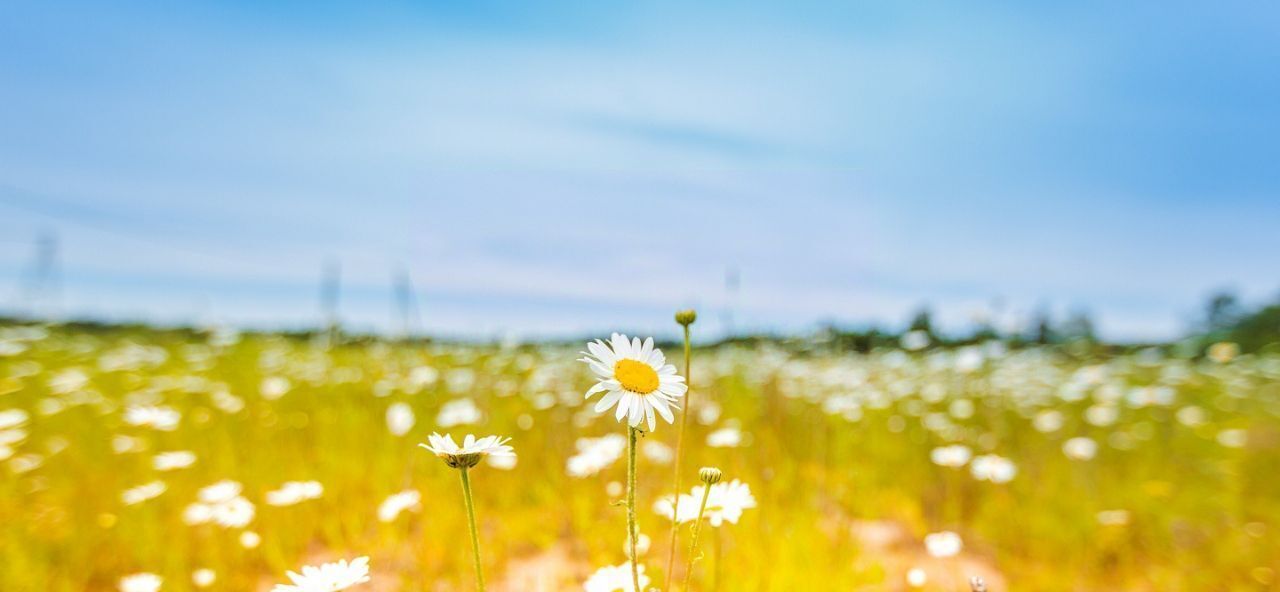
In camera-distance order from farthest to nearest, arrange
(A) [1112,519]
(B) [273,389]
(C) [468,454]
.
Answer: (B) [273,389] → (A) [1112,519] → (C) [468,454]

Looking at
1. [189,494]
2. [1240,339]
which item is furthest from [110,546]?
[1240,339]

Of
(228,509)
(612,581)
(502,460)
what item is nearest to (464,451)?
(612,581)

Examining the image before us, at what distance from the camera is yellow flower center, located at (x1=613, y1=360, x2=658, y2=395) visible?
115 centimetres

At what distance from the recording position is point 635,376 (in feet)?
3.79

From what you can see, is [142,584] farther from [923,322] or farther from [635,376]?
[923,322]

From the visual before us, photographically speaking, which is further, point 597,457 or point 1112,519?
point 1112,519

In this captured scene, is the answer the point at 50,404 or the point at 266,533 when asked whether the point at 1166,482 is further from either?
the point at 50,404

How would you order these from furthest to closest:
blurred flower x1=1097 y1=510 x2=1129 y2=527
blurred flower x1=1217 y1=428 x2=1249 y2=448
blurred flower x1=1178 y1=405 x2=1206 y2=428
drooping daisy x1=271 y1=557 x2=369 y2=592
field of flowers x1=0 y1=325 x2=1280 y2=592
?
1. blurred flower x1=1178 y1=405 x2=1206 y2=428
2. blurred flower x1=1217 y1=428 x2=1249 y2=448
3. blurred flower x1=1097 y1=510 x2=1129 y2=527
4. field of flowers x1=0 y1=325 x2=1280 y2=592
5. drooping daisy x1=271 y1=557 x2=369 y2=592

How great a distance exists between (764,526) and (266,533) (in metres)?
2.17

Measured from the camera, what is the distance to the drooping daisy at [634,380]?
113 centimetres

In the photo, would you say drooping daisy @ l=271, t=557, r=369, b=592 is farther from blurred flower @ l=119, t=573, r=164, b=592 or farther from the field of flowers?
blurred flower @ l=119, t=573, r=164, b=592

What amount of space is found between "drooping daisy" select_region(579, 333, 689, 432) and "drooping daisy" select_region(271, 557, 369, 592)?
0.51 metres

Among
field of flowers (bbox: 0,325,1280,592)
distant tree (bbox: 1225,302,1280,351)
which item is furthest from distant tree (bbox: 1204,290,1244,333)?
field of flowers (bbox: 0,325,1280,592)

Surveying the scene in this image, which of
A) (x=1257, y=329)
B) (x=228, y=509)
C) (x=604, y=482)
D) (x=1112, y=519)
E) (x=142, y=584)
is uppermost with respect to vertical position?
(x=1257, y=329)
